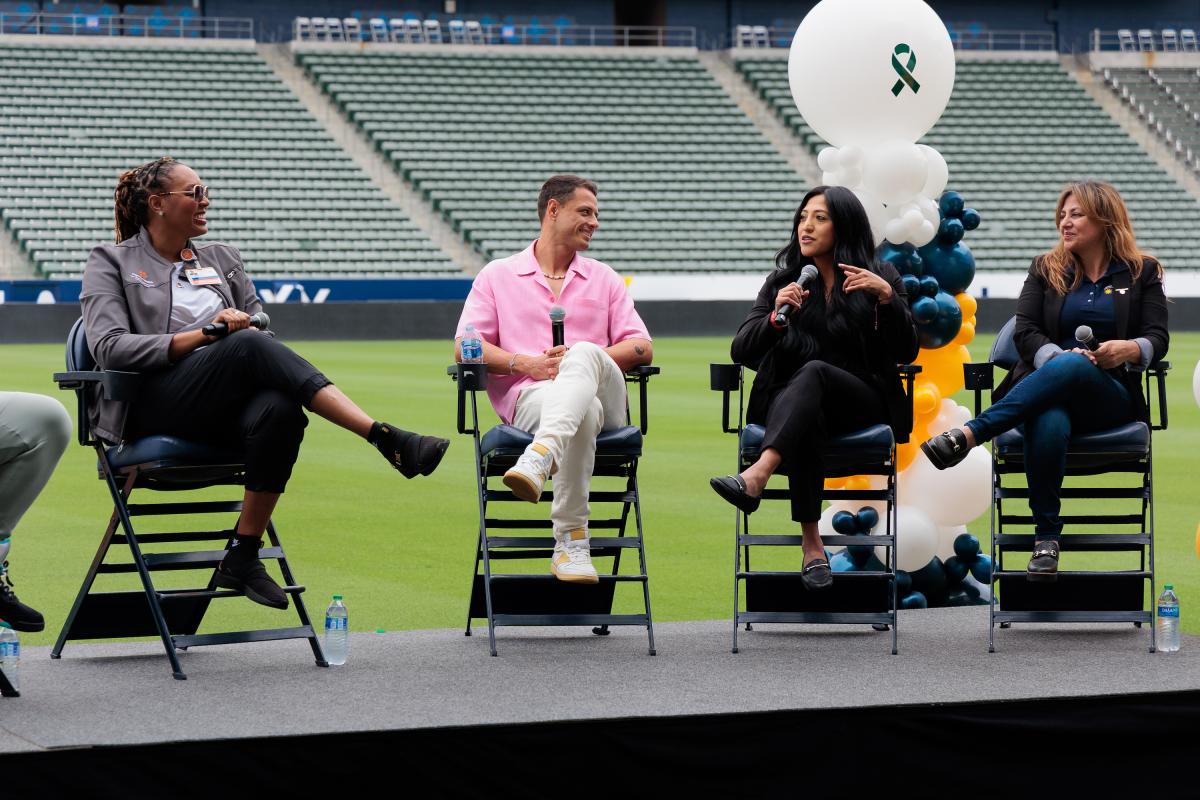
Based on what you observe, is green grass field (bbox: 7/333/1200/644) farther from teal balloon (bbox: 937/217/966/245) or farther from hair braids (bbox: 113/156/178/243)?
teal balloon (bbox: 937/217/966/245)

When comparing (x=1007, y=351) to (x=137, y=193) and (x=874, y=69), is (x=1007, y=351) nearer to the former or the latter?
(x=874, y=69)

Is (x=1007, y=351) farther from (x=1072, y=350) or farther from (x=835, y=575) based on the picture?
Result: (x=835, y=575)

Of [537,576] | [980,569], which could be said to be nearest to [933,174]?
[980,569]

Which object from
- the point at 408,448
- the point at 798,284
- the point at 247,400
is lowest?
the point at 408,448

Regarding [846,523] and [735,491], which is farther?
[846,523]

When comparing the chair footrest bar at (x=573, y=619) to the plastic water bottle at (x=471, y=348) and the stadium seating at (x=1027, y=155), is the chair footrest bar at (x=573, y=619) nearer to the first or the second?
the plastic water bottle at (x=471, y=348)

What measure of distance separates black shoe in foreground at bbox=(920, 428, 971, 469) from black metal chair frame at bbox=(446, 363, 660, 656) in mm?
910

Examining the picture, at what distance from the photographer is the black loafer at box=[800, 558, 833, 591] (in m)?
5.36

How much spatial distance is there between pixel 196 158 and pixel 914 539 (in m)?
24.7

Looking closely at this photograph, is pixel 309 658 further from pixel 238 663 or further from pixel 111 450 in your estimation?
pixel 111 450

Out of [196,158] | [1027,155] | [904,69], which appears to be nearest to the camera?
[904,69]

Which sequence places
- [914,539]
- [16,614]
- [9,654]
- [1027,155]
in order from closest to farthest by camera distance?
[9,654] < [16,614] < [914,539] < [1027,155]

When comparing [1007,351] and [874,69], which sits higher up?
[874,69]

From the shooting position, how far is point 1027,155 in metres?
33.1
